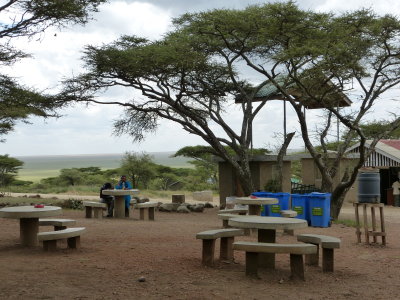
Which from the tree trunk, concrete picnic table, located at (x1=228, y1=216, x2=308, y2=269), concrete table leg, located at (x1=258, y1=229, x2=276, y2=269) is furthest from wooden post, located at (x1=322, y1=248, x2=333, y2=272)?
the tree trunk

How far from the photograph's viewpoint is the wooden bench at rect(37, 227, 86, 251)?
707 cm

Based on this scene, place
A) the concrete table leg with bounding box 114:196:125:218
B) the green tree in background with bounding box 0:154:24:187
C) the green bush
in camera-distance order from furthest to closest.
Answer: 1. the green tree in background with bounding box 0:154:24:187
2. the green bush
3. the concrete table leg with bounding box 114:196:125:218

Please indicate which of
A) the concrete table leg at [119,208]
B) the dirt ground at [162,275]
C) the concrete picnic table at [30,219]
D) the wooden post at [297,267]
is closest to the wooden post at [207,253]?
the dirt ground at [162,275]

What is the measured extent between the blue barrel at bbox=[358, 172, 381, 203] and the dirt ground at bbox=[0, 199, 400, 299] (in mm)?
1088

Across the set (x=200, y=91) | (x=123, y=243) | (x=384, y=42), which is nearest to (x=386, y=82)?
(x=384, y=42)

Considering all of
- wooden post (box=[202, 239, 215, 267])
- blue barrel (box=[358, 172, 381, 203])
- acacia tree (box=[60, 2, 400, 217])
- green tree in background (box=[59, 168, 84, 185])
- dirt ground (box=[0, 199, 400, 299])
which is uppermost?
acacia tree (box=[60, 2, 400, 217])

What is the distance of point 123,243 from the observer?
8227 millimetres

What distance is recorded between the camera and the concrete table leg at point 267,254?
651cm

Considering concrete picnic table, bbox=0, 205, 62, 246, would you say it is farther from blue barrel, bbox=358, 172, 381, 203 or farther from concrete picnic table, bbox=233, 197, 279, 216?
blue barrel, bbox=358, 172, 381, 203

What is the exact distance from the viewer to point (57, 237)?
7.11 m

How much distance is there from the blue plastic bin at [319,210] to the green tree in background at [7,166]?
27879 mm

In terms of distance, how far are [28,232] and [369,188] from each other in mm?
5938

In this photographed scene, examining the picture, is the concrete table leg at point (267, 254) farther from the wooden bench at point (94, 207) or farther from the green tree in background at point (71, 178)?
the green tree in background at point (71, 178)

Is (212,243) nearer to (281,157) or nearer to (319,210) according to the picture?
(319,210)
